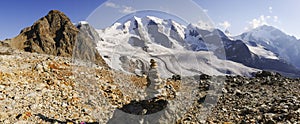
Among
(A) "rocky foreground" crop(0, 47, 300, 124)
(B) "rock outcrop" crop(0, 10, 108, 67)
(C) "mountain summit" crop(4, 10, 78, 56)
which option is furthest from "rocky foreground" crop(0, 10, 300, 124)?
(C) "mountain summit" crop(4, 10, 78, 56)

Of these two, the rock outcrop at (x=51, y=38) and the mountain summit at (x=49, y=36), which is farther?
the mountain summit at (x=49, y=36)

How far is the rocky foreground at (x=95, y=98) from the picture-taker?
11.1m

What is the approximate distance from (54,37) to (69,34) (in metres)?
4.22

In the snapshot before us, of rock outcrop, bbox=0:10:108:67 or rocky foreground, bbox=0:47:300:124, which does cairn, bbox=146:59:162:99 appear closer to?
rocky foreground, bbox=0:47:300:124

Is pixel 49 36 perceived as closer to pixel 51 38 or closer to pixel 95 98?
pixel 51 38

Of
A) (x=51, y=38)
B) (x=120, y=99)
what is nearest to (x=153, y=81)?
(x=120, y=99)

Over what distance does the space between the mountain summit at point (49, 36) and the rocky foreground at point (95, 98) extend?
5272 centimetres

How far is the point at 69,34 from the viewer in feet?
272

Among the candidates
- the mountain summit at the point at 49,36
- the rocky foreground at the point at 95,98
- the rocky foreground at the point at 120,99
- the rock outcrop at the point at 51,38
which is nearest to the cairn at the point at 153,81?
the rocky foreground at the point at 120,99

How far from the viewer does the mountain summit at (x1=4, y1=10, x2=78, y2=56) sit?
223 ft

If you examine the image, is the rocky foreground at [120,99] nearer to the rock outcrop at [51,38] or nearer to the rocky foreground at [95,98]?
the rocky foreground at [95,98]

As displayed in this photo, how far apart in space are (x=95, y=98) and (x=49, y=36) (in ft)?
232

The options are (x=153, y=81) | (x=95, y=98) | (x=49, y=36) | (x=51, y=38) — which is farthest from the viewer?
(x=51, y=38)

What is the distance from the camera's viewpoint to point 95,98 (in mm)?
13539
